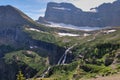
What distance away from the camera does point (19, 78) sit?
135 m

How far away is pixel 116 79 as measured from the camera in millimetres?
189875

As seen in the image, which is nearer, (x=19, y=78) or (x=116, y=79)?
(x=19, y=78)

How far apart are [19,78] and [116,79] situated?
70.0 m

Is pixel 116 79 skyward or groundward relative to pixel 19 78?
groundward
